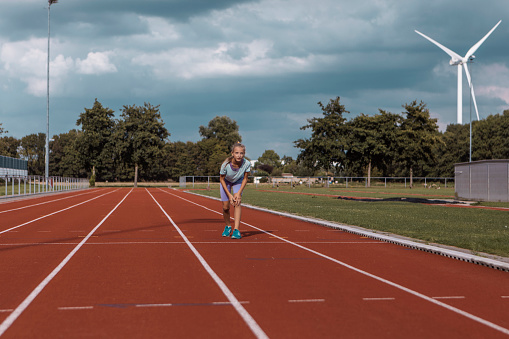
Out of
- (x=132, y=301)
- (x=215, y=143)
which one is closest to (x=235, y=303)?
(x=132, y=301)

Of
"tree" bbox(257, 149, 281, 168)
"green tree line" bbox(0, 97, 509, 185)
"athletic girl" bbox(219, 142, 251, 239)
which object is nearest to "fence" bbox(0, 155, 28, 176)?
"green tree line" bbox(0, 97, 509, 185)

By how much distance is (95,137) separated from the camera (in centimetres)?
7688

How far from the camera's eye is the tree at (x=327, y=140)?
6725 centimetres

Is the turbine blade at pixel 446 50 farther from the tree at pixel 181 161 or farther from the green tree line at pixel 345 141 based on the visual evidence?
the tree at pixel 181 161

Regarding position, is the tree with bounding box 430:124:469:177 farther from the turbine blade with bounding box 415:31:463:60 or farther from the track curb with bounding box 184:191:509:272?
the track curb with bounding box 184:191:509:272

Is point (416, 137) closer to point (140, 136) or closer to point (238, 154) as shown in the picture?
point (140, 136)

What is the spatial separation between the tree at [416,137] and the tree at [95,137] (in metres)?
45.8

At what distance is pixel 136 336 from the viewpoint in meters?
4.02

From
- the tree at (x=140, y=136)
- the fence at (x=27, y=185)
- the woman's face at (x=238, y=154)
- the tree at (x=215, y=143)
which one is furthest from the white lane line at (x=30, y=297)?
the tree at (x=215, y=143)

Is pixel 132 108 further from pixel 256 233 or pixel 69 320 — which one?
pixel 69 320

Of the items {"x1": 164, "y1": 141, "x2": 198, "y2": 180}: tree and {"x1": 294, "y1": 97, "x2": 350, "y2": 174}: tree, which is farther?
{"x1": 164, "y1": 141, "x2": 198, "y2": 180}: tree

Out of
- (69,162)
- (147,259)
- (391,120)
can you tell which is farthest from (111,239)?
(69,162)

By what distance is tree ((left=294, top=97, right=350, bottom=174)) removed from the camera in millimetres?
67250

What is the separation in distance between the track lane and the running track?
13 millimetres
